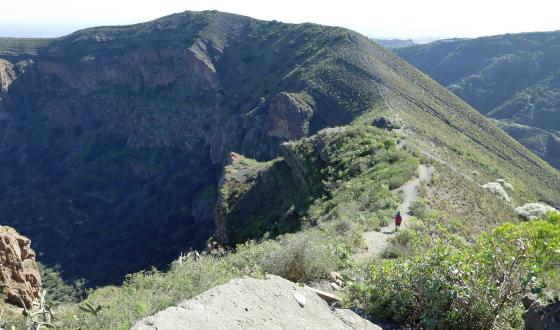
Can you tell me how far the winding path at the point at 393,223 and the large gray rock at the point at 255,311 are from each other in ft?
15.8

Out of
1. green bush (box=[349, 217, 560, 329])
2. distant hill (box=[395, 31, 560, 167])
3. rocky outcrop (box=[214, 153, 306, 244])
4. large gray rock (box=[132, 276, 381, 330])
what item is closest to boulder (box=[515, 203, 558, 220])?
rocky outcrop (box=[214, 153, 306, 244])

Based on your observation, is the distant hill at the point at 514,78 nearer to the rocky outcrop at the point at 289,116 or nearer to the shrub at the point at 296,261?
the rocky outcrop at the point at 289,116

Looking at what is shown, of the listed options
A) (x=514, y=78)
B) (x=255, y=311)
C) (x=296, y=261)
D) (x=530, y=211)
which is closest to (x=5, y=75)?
(x=530, y=211)

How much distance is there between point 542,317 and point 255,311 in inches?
153

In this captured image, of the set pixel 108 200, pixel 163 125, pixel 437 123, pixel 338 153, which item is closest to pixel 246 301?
pixel 338 153

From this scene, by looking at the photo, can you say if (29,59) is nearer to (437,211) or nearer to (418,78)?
(418,78)

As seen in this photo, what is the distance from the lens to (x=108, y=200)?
72.8m

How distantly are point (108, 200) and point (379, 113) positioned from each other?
163 feet

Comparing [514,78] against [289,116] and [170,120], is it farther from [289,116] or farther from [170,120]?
[289,116]

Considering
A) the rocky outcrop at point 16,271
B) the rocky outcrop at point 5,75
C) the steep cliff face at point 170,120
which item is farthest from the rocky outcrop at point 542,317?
the rocky outcrop at point 5,75

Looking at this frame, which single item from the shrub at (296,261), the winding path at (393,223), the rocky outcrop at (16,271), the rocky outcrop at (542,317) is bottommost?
the rocky outcrop at (16,271)

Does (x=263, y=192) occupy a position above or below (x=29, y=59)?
below

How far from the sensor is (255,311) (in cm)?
634

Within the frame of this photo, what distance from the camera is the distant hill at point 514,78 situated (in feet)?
339
